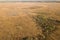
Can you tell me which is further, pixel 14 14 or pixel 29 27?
pixel 14 14

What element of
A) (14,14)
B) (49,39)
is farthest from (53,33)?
(14,14)

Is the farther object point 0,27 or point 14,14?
point 14,14

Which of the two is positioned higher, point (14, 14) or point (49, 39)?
point (14, 14)

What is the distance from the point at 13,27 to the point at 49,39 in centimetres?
22

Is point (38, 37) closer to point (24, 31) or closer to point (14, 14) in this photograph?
point (24, 31)

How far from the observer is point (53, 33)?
763mm

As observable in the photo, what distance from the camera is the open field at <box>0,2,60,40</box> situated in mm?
722

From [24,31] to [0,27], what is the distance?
0.14 metres

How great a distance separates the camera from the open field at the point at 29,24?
722 mm

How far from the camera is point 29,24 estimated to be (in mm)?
782

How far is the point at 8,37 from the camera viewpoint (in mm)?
706

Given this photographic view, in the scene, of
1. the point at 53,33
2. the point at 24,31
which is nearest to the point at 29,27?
the point at 24,31

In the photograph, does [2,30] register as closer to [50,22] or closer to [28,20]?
[28,20]

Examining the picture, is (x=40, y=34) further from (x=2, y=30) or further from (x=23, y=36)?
(x=2, y=30)
